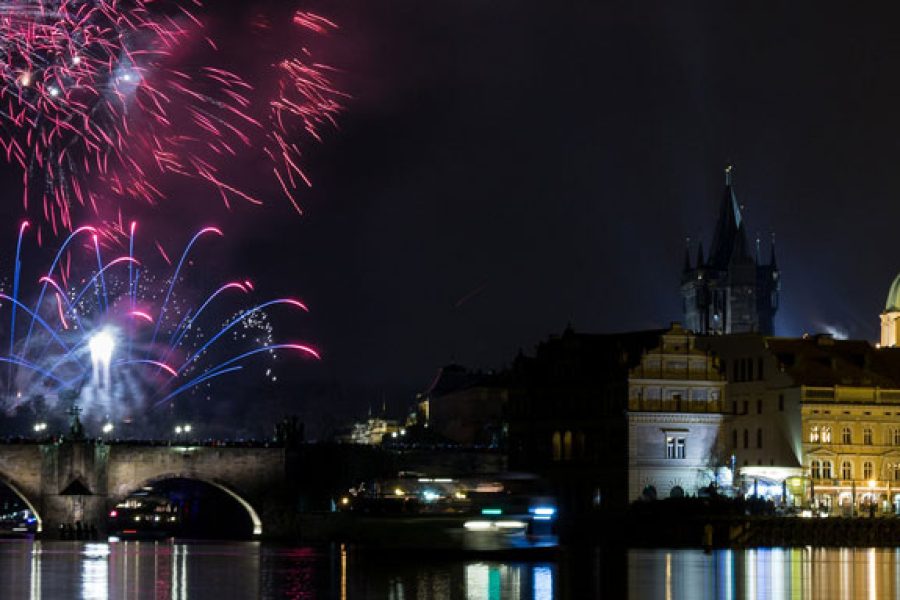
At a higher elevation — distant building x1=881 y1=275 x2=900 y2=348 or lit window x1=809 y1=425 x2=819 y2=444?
distant building x1=881 y1=275 x2=900 y2=348

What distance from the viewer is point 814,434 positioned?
12838cm

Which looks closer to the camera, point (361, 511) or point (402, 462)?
point (361, 511)

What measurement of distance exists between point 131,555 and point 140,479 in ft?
74.1

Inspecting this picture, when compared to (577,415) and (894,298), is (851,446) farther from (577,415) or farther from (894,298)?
(894,298)

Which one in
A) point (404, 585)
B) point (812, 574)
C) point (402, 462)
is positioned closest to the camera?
point (404, 585)

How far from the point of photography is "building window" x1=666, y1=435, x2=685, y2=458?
13288 cm

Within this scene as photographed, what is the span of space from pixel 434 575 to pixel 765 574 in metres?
16.2

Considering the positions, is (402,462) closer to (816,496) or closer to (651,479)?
(651,479)

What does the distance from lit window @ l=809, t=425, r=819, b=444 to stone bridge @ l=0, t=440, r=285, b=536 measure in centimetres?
3659

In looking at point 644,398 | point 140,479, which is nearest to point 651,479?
point 644,398

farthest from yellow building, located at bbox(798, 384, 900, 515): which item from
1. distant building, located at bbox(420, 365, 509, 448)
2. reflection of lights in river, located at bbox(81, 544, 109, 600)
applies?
distant building, located at bbox(420, 365, 509, 448)

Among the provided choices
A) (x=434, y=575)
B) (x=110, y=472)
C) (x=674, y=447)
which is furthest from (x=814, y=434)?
(x=110, y=472)

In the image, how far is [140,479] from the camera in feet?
433

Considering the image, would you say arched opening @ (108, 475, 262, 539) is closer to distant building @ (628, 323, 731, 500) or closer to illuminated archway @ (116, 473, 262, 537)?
illuminated archway @ (116, 473, 262, 537)
